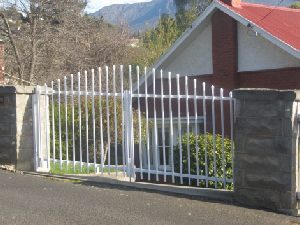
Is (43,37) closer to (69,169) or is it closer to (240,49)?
(240,49)

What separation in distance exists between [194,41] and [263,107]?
10066 millimetres

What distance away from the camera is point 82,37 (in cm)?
2619

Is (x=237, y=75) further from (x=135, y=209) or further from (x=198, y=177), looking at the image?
(x=135, y=209)

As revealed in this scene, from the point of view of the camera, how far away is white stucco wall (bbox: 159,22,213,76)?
16531 millimetres

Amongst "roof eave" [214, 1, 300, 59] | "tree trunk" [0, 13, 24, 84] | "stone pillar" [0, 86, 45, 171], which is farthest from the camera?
"tree trunk" [0, 13, 24, 84]

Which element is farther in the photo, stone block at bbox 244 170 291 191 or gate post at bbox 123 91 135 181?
gate post at bbox 123 91 135 181

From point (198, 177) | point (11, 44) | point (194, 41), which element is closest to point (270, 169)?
point (198, 177)

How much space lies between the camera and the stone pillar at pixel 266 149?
22.5 ft

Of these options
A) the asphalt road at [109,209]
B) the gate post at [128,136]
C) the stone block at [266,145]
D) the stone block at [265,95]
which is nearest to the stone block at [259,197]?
the asphalt road at [109,209]

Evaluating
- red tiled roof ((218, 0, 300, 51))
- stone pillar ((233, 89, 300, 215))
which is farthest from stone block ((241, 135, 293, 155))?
red tiled roof ((218, 0, 300, 51))

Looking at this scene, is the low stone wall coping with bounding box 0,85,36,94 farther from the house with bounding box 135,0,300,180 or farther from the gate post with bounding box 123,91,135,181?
the house with bounding box 135,0,300,180

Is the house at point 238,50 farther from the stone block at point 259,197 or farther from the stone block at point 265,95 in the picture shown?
the stone block at point 259,197

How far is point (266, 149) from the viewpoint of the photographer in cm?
706

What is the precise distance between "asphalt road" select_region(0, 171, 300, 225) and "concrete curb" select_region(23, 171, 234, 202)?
0.27 metres
